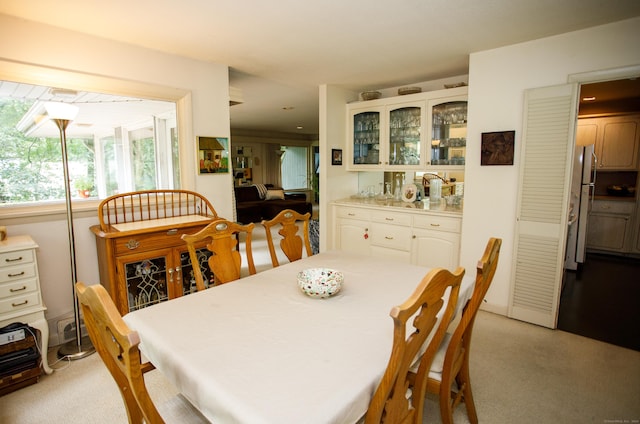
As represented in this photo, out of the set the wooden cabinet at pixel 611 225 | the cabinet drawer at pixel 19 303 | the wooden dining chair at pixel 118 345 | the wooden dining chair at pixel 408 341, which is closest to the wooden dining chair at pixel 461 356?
the wooden dining chair at pixel 408 341

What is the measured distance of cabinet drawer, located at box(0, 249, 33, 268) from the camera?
1.99 m

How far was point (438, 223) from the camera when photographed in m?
3.40

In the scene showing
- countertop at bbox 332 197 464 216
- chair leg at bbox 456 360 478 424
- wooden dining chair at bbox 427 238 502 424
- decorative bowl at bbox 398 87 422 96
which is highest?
decorative bowl at bbox 398 87 422 96

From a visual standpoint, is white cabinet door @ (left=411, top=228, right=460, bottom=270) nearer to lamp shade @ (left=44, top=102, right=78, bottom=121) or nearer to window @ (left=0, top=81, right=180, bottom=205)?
window @ (left=0, top=81, right=180, bottom=205)

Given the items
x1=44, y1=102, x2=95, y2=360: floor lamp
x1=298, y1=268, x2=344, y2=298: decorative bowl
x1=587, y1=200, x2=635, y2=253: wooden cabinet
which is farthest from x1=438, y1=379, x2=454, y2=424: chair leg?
x1=587, y1=200, x2=635, y2=253: wooden cabinet

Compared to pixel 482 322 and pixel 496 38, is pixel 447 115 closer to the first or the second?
pixel 496 38

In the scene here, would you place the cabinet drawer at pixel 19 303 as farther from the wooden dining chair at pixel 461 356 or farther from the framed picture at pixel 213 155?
the wooden dining chair at pixel 461 356

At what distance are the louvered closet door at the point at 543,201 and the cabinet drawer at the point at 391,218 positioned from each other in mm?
1069

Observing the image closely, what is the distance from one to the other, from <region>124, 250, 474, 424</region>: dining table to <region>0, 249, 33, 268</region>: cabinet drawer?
4.10 feet

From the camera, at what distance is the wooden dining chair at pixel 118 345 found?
837 millimetres

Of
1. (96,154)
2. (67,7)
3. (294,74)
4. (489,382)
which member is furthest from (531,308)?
(67,7)

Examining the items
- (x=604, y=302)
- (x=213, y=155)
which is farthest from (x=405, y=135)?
(x=604, y=302)

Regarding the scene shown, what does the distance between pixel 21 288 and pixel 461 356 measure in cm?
259

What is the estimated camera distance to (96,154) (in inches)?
105
